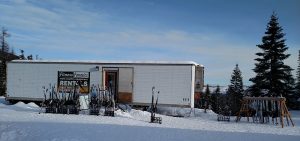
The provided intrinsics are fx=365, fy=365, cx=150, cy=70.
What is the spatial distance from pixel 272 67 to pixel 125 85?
13.7 m

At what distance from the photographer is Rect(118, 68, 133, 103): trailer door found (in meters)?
20.9

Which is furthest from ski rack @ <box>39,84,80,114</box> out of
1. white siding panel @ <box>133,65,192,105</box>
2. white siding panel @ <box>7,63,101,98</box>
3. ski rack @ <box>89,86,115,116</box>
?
white siding panel @ <box>7,63,101,98</box>

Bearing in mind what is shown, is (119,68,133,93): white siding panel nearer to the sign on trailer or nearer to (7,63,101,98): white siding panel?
(7,63,101,98): white siding panel

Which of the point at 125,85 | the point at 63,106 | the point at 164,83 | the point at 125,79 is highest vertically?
the point at 125,79

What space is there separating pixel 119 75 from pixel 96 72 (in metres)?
1.36

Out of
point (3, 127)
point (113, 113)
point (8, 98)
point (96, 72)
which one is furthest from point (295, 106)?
point (3, 127)

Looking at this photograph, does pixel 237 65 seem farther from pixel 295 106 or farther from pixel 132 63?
pixel 132 63

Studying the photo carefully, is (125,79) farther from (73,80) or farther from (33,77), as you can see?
(33,77)

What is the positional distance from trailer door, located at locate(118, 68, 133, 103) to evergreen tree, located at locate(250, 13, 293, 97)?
1282cm

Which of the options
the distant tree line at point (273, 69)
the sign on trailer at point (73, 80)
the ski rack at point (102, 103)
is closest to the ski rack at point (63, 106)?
the ski rack at point (102, 103)

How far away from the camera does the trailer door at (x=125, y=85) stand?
20875 millimetres

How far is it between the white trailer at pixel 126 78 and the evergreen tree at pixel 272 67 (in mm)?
9878

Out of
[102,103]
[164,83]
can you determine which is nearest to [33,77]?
[102,103]

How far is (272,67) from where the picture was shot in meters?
29.0
